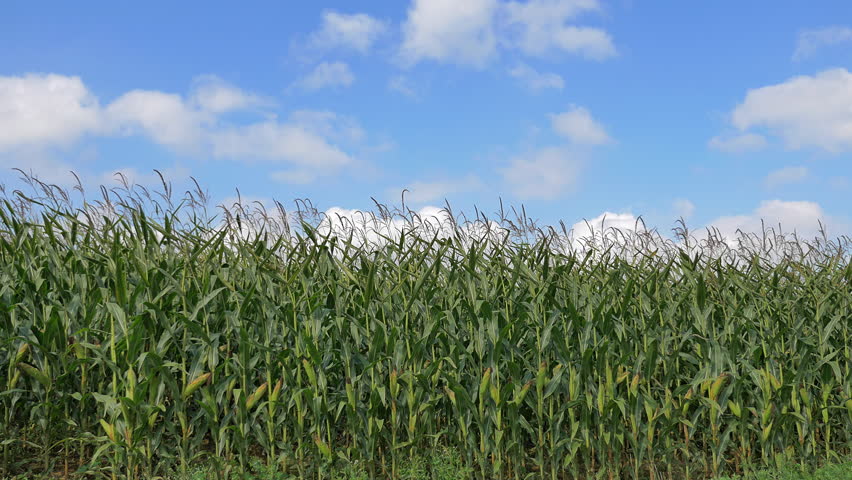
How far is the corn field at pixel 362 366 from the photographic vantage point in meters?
4.55

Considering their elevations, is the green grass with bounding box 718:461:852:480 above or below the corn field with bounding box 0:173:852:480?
Answer: below

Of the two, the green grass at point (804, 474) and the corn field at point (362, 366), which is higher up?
the corn field at point (362, 366)

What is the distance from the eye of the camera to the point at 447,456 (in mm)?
4812

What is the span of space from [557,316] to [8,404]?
13.9 feet

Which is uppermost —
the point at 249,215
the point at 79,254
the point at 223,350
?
the point at 249,215

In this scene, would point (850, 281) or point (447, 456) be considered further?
point (850, 281)

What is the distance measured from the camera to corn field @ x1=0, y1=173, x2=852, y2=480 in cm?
455

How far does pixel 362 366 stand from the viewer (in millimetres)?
4852

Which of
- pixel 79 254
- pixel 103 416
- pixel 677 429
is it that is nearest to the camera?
pixel 103 416

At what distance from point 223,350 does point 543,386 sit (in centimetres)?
243

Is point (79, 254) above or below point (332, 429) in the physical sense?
above

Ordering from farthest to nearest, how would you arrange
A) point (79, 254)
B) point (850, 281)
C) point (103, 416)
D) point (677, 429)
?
point (850, 281) → point (677, 429) → point (79, 254) → point (103, 416)

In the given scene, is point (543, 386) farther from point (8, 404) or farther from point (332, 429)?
point (8, 404)

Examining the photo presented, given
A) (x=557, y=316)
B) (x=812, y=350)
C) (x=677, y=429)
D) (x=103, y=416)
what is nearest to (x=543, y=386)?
(x=557, y=316)
